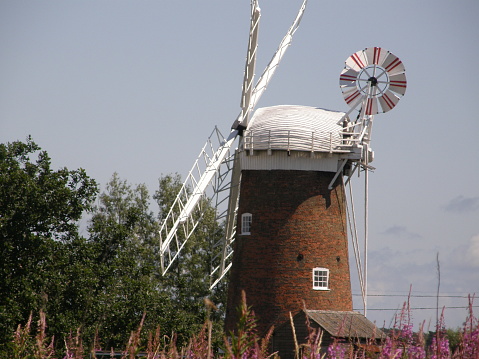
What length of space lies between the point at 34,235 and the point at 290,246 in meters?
11.6

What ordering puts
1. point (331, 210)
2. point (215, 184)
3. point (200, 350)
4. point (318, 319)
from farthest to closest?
point (215, 184)
point (331, 210)
point (318, 319)
point (200, 350)

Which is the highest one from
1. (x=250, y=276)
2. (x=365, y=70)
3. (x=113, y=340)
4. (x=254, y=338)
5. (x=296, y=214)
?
(x=365, y=70)

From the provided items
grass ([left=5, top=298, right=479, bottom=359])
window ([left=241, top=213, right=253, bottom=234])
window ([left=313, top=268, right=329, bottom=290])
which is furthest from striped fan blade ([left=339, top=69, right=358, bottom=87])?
grass ([left=5, top=298, right=479, bottom=359])

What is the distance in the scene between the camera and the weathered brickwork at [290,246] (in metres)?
31.9

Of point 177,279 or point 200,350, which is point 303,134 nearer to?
point 177,279

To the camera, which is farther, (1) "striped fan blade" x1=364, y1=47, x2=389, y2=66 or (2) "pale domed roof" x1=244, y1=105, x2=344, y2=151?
(1) "striped fan blade" x1=364, y1=47, x2=389, y2=66

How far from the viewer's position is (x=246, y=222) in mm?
33281

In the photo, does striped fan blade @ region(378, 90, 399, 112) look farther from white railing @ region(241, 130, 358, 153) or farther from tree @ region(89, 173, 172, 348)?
tree @ region(89, 173, 172, 348)

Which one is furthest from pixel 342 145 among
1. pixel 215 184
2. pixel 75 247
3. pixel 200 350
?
pixel 200 350

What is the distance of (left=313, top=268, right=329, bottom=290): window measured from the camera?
32000mm

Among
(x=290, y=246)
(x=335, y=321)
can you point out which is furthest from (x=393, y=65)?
(x=335, y=321)

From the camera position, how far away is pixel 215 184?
35531mm

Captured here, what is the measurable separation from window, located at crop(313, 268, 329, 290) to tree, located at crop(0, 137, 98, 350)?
1134 centimetres

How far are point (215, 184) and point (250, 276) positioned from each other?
201 inches
